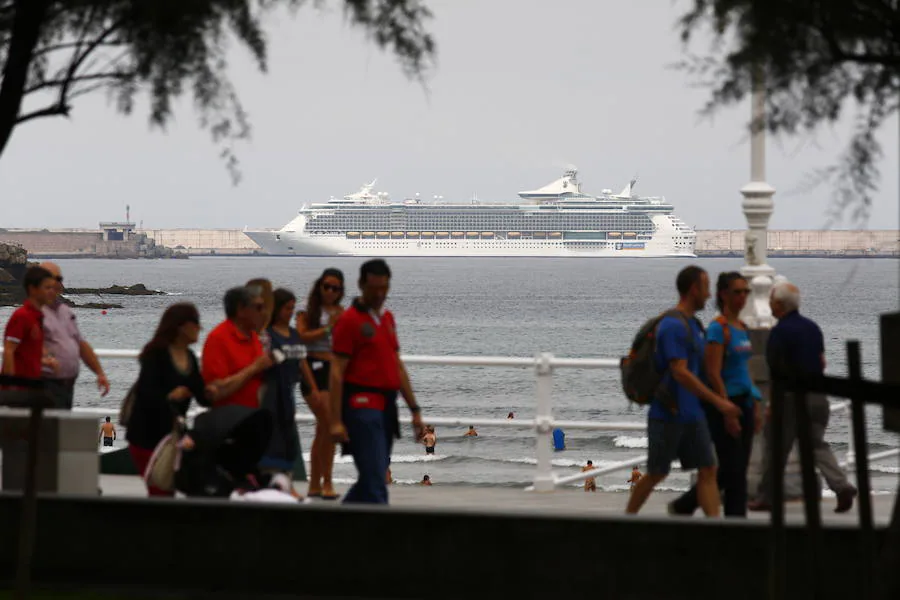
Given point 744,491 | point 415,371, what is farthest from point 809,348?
point 415,371

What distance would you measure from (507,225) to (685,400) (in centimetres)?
18719

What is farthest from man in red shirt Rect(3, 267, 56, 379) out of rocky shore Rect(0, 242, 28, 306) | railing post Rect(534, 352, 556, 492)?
rocky shore Rect(0, 242, 28, 306)

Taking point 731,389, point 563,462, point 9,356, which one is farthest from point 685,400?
point 563,462

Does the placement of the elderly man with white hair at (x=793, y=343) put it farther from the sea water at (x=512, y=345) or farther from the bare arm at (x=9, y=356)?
the bare arm at (x=9, y=356)

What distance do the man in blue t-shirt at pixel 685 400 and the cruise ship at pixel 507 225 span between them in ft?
600

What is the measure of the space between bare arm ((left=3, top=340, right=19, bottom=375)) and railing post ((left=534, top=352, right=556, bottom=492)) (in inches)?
117

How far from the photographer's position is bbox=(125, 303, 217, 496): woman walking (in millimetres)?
6891

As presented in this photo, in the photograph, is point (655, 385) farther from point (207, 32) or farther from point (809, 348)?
point (207, 32)

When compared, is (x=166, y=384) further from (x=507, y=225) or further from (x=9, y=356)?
(x=507, y=225)

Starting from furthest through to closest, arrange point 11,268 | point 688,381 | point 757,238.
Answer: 1. point 11,268
2. point 757,238
3. point 688,381

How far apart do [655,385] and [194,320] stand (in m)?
2.17

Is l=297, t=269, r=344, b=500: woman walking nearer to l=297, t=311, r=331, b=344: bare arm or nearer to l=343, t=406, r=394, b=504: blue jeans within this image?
l=297, t=311, r=331, b=344: bare arm

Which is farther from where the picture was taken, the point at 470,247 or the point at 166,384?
the point at 470,247

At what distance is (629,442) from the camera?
1587 inches
